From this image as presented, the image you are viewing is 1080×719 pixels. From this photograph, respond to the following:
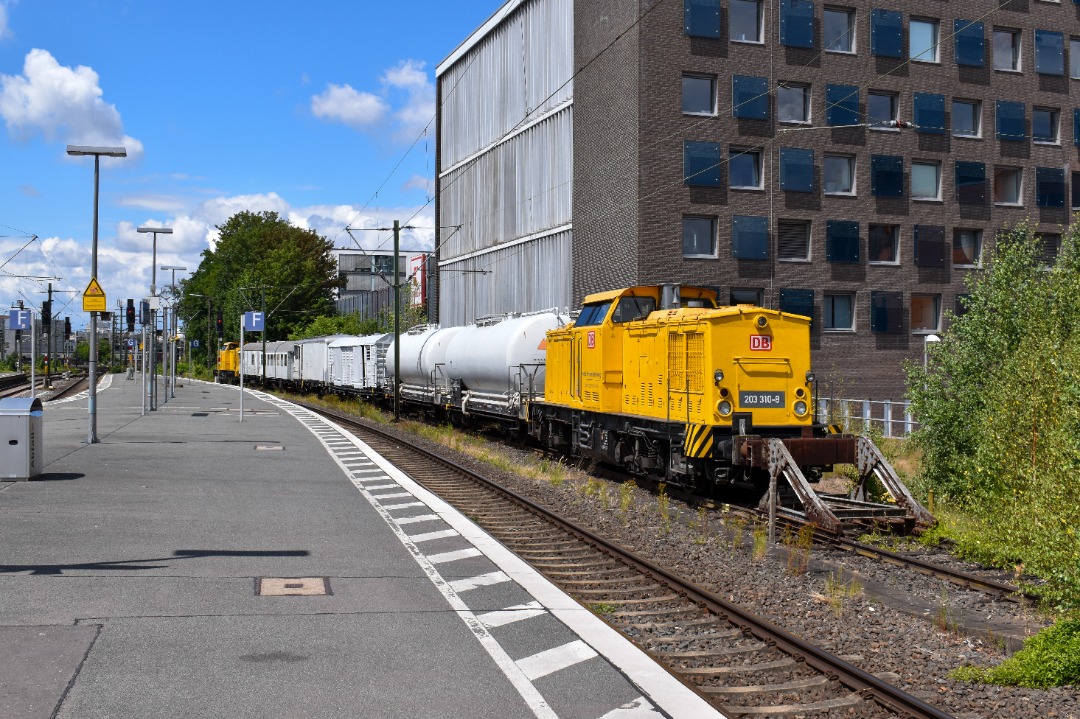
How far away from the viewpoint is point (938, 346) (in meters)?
18.4

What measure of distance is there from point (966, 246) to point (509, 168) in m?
22.0

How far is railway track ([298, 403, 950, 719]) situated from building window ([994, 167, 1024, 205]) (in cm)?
3888

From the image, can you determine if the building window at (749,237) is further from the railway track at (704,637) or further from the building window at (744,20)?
the railway track at (704,637)

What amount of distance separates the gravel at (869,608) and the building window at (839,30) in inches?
1322

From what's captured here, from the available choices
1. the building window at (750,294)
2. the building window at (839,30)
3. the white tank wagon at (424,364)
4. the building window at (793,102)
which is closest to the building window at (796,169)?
the building window at (793,102)

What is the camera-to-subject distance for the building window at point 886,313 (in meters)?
44.1

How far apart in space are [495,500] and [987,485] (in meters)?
7.69

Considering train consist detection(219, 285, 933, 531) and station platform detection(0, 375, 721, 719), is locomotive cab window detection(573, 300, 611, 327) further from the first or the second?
station platform detection(0, 375, 721, 719)

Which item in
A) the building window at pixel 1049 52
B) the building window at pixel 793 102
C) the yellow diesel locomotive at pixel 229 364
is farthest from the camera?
the yellow diesel locomotive at pixel 229 364

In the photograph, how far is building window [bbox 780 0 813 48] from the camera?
42562mm

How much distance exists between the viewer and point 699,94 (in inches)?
1633

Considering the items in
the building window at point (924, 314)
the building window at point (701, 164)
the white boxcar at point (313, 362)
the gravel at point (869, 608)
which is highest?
the building window at point (701, 164)

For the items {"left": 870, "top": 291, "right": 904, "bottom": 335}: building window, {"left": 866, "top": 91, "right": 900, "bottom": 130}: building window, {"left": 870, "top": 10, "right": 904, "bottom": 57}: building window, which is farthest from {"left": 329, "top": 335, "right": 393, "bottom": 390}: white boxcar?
{"left": 870, "top": 10, "right": 904, "bottom": 57}: building window

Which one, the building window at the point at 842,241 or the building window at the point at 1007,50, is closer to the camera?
the building window at the point at 842,241
